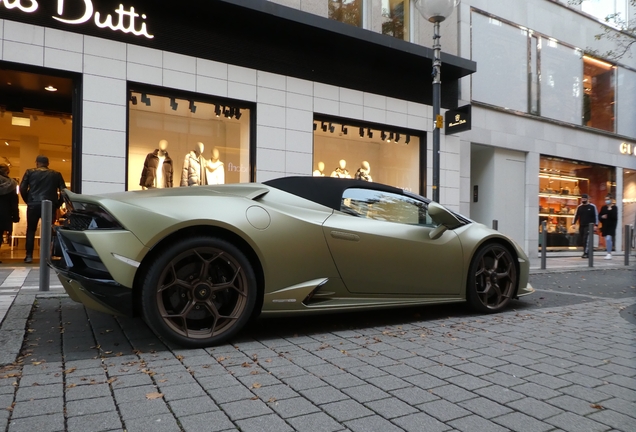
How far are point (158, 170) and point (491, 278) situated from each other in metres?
6.74

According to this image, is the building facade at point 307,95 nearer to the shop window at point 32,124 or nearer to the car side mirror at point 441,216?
the shop window at point 32,124

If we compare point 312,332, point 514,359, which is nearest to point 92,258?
point 312,332

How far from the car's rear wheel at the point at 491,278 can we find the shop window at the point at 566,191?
11453 mm

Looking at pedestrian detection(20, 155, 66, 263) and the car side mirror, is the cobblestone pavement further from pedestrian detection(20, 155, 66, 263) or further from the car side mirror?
pedestrian detection(20, 155, 66, 263)

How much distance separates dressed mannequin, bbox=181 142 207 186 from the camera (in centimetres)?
968

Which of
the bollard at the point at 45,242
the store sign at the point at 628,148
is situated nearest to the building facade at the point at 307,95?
the store sign at the point at 628,148

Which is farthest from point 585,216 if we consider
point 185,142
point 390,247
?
point 390,247

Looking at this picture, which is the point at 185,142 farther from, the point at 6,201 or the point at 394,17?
the point at 394,17

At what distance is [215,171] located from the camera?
9883mm

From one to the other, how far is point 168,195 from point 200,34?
6.58m

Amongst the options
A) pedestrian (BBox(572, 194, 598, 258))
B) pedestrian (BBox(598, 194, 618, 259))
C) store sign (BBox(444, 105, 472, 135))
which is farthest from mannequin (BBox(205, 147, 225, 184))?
pedestrian (BBox(598, 194, 618, 259))

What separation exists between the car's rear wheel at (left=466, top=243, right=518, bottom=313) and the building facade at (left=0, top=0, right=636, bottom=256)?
18.6 ft

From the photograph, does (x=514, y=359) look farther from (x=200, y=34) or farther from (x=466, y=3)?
(x=466, y=3)

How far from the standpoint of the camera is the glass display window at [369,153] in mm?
10883
